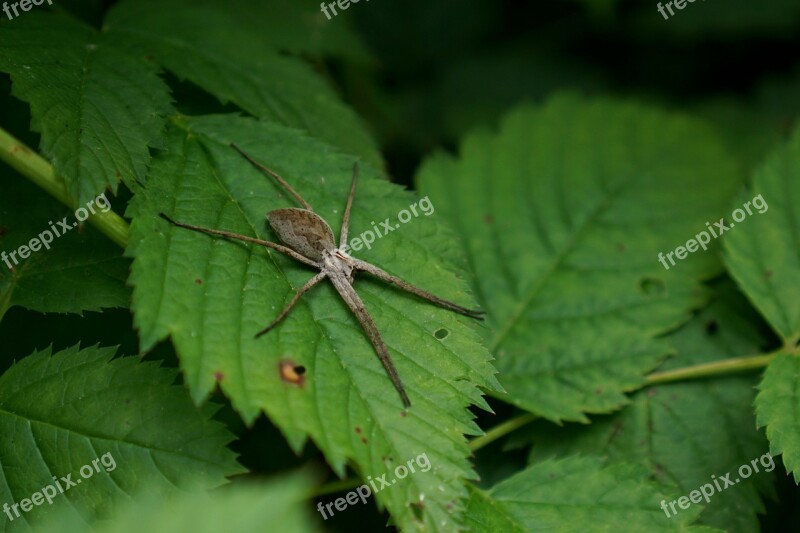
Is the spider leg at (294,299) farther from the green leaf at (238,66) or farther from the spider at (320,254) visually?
the green leaf at (238,66)

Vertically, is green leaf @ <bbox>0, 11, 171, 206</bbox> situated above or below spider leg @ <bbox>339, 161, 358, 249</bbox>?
above

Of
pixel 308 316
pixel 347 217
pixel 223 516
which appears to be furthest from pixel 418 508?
pixel 347 217

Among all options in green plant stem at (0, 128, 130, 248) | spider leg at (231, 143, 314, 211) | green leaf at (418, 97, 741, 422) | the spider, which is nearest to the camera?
green plant stem at (0, 128, 130, 248)

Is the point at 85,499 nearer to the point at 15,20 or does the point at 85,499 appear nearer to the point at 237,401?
the point at 237,401

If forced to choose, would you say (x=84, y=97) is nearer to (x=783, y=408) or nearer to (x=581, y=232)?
(x=581, y=232)

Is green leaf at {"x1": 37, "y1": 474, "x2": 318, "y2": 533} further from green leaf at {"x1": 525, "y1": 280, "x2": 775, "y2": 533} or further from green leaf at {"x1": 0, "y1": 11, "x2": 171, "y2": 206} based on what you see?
green leaf at {"x1": 525, "y1": 280, "x2": 775, "y2": 533}

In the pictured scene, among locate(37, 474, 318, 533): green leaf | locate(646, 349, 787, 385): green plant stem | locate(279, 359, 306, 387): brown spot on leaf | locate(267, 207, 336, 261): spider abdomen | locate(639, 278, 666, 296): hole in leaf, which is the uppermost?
locate(267, 207, 336, 261): spider abdomen

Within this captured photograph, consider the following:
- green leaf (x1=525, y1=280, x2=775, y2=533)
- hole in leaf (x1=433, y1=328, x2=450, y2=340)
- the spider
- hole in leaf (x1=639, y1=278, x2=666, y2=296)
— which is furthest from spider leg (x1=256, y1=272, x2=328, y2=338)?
hole in leaf (x1=639, y1=278, x2=666, y2=296)
